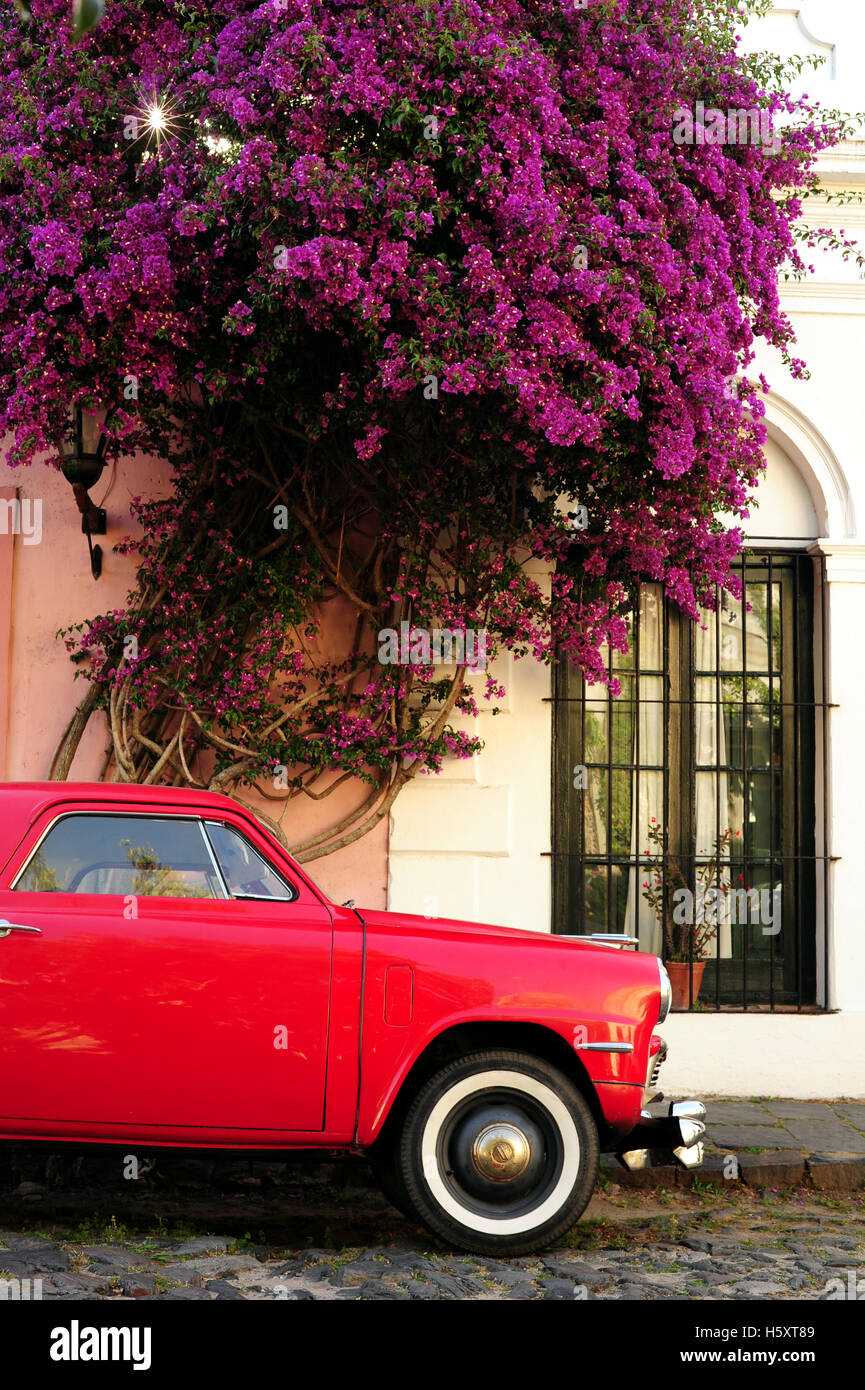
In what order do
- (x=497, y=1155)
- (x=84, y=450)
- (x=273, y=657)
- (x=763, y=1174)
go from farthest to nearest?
1. (x=84, y=450)
2. (x=273, y=657)
3. (x=763, y=1174)
4. (x=497, y=1155)

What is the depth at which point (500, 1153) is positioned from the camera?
4535 millimetres

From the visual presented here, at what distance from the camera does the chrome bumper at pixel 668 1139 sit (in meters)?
4.67

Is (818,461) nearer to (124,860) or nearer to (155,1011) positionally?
(124,860)

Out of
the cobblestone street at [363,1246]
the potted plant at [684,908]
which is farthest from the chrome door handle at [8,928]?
the potted plant at [684,908]

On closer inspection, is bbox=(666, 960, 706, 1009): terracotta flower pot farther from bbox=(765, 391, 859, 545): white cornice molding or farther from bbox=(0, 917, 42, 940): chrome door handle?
bbox=(0, 917, 42, 940): chrome door handle

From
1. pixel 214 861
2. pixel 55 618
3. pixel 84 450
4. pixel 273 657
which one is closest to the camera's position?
pixel 214 861

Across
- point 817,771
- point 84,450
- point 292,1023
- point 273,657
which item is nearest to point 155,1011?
point 292,1023

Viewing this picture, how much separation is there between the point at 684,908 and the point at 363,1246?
11.9 feet

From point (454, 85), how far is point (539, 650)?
2.93m

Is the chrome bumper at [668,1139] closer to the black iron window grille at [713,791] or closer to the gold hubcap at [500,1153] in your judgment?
the gold hubcap at [500,1153]

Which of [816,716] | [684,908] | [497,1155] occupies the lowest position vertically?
[497,1155]

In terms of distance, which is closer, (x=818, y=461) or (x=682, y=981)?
(x=682, y=981)

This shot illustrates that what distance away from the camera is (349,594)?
7.15 meters

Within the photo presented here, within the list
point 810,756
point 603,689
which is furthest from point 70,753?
point 810,756
